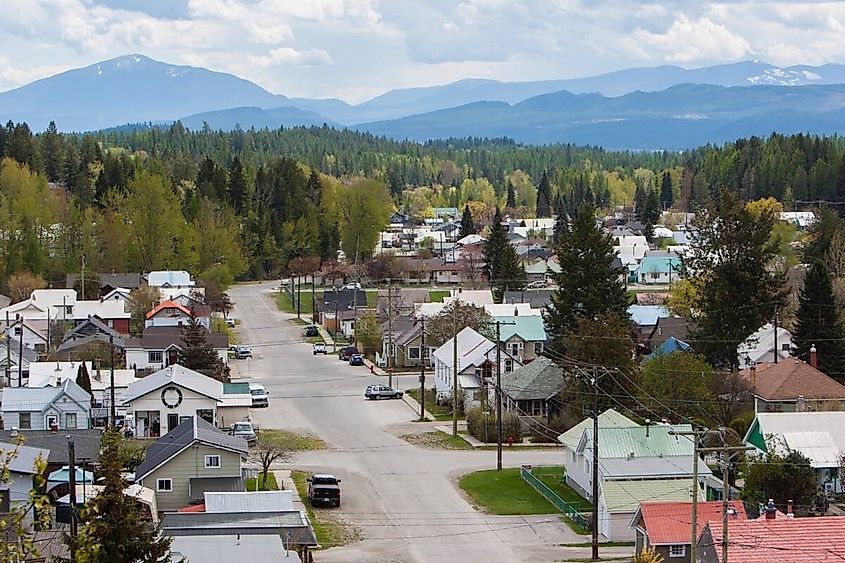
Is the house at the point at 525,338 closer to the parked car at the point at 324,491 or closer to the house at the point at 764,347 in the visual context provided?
the house at the point at 764,347

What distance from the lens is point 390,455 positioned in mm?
40062

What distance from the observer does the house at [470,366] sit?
4756 cm

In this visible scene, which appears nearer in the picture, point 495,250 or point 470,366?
point 470,366

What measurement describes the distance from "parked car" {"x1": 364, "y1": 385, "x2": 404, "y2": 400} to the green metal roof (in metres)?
6.91

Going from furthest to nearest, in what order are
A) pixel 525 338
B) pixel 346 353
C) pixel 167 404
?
1. pixel 346 353
2. pixel 525 338
3. pixel 167 404

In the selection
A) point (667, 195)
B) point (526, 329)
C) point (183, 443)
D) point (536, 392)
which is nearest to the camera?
point (183, 443)

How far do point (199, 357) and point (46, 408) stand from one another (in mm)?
10858

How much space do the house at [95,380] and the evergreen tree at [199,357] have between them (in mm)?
3695

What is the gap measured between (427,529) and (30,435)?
41.8ft

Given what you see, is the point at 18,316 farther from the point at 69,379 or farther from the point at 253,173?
the point at 253,173

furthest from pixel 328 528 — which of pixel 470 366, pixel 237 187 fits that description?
pixel 237 187

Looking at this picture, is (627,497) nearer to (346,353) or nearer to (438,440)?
(438,440)

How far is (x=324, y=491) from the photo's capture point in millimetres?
33812

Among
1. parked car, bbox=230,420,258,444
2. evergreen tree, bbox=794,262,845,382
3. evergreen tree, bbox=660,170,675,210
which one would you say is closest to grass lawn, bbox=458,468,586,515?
parked car, bbox=230,420,258,444
